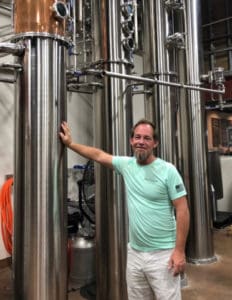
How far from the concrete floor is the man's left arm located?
1350mm

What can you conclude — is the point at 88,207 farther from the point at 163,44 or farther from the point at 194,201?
the point at 163,44

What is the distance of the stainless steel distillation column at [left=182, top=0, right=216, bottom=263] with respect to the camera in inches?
152

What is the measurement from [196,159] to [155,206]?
2223mm

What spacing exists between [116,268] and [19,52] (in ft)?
5.61

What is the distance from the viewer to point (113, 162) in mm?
2074

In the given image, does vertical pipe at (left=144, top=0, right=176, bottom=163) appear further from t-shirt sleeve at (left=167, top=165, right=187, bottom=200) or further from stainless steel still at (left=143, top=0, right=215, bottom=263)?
t-shirt sleeve at (left=167, top=165, right=187, bottom=200)

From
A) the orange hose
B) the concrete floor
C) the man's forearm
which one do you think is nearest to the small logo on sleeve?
the man's forearm

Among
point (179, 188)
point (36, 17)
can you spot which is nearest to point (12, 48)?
point (36, 17)

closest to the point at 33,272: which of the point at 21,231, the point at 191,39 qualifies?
the point at 21,231

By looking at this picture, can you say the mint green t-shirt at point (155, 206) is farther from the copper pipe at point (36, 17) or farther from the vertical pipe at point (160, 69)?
the vertical pipe at point (160, 69)

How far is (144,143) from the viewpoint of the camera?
72.9 inches

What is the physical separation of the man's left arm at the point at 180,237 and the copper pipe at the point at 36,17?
1168 mm

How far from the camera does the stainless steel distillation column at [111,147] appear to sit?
98.8 inches

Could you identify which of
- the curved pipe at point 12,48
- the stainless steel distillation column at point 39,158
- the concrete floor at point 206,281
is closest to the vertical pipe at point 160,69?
the concrete floor at point 206,281
